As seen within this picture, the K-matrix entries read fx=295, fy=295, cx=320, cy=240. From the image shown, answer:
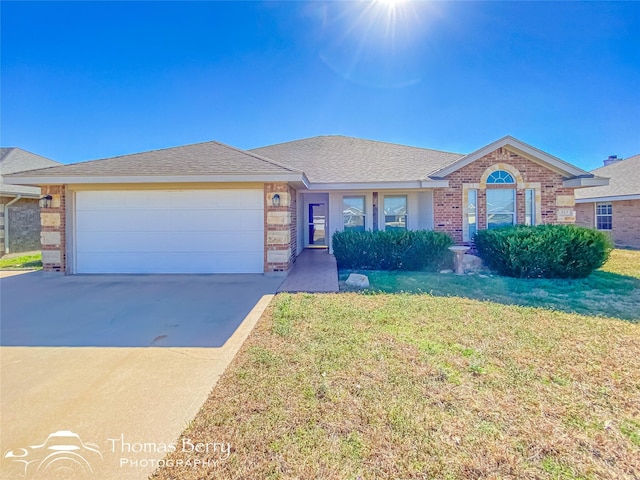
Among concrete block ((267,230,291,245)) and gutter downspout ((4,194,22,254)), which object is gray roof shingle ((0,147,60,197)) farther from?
concrete block ((267,230,291,245))

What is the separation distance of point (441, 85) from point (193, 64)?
9140 millimetres

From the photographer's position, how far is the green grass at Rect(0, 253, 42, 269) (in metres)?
10.4

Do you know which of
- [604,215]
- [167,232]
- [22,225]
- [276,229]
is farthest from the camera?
[604,215]

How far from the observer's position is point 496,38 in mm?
9453

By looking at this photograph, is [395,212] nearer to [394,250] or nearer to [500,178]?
[394,250]

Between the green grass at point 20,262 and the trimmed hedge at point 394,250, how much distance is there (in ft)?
34.4

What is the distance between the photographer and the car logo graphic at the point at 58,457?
196 cm

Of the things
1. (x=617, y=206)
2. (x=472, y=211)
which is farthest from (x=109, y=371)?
(x=617, y=206)

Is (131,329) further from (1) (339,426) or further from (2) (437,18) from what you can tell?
(2) (437,18)

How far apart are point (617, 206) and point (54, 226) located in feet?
79.2

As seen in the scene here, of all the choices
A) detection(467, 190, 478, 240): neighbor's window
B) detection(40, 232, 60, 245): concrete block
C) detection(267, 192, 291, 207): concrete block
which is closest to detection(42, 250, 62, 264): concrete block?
detection(40, 232, 60, 245): concrete block

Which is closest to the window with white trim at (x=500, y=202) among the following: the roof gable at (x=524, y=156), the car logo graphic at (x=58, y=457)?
the roof gable at (x=524, y=156)

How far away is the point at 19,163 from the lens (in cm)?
1544

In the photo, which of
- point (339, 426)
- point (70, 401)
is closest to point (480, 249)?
point (339, 426)
